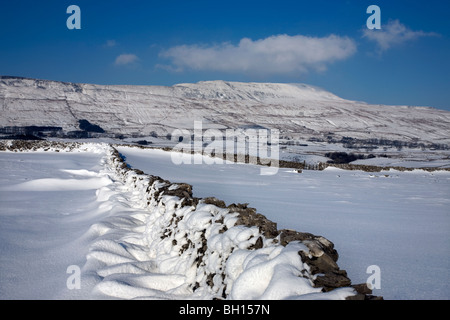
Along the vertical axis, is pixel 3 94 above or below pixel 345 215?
above

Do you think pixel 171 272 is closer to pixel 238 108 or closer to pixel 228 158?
pixel 228 158

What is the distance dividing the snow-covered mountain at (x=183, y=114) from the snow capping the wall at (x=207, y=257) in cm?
9842

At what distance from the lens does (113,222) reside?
18.5ft

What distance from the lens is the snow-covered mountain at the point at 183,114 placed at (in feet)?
381

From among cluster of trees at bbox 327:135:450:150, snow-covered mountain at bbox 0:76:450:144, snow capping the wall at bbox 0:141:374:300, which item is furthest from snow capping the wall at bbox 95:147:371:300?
snow-covered mountain at bbox 0:76:450:144

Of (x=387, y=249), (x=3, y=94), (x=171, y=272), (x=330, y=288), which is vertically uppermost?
(x=3, y=94)

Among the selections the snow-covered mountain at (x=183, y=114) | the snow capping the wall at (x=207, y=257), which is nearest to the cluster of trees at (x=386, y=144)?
the snow-covered mountain at (x=183, y=114)

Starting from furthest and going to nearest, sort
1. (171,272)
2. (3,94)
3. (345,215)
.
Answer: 1. (3,94)
2. (345,215)
3. (171,272)

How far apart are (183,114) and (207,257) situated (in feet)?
474

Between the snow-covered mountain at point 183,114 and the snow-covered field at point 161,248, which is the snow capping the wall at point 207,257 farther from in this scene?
the snow-covered mountain at point 183,114

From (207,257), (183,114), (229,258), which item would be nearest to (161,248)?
(207,257)

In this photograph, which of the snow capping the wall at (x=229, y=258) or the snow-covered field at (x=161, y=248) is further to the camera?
the snow-covered field at (x=161, y=248)

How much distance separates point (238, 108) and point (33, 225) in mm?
165888
